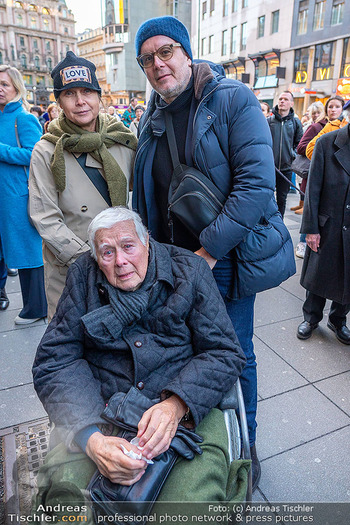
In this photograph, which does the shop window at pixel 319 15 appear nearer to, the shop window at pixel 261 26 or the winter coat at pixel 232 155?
the shop window at pixel 261 26

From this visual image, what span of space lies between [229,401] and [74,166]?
1.49 metres

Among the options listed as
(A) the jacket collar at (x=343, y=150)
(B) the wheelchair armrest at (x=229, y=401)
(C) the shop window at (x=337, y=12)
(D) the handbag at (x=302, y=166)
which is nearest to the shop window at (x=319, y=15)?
(C) the shop window at (x=337, y=12)

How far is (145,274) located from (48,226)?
757mm

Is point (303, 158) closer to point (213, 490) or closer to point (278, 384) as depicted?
point (278, 384)

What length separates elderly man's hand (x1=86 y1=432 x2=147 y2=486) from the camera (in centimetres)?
135

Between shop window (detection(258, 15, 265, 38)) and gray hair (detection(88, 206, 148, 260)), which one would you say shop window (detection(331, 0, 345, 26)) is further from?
gray hair (detection(88, 206, 148, 260))

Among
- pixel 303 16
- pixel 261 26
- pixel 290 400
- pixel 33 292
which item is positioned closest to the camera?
pixel 290 400

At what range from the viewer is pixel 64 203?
225 centimetres

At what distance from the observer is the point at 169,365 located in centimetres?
171

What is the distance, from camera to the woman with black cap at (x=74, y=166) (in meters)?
2.12

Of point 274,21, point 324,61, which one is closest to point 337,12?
point 324,61

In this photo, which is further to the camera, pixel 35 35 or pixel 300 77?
pixel 35 35

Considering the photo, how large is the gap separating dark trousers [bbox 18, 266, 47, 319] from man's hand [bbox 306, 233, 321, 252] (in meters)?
2.46

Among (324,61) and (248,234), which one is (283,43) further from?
(248,234)
